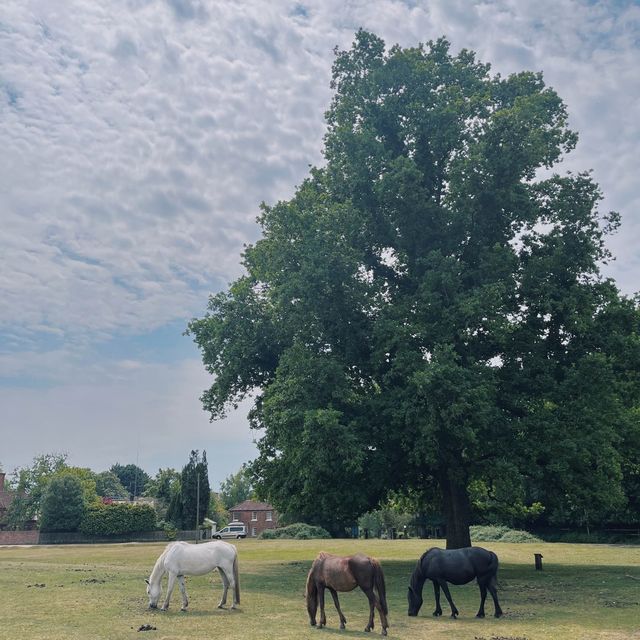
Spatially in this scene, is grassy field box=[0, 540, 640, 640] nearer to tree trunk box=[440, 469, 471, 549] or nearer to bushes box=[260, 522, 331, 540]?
tree trunk box=[440, 469, 471, 549]

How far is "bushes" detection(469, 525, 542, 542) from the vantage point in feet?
209

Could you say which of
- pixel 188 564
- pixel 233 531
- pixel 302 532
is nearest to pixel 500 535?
pixel 302 532

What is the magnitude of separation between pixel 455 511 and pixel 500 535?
42.9 metres

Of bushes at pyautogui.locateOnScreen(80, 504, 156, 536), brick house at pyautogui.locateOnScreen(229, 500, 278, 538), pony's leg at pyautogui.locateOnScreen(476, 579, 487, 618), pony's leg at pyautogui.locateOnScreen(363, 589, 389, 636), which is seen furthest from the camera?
brick house at pyautogui.locateOnScreen(229, 500, 278, 538)

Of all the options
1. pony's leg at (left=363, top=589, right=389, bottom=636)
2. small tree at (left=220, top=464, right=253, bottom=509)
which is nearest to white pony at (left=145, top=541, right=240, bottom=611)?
pony's leg at (left=363, top=589, right=389, bottom=636)

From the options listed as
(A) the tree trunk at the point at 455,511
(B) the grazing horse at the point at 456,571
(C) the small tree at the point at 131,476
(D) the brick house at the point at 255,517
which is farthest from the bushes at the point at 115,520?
(C) the small tree at the point at 131,476

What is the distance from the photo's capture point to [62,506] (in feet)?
237

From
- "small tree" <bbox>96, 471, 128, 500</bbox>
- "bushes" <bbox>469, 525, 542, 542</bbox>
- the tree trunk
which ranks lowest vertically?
"bushes" <bbox>469, 525, 542, 542</bbox>

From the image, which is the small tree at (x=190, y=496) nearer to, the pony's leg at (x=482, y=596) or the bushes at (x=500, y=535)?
the bushes at (x=500, y=535)

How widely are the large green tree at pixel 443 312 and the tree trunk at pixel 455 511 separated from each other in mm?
94

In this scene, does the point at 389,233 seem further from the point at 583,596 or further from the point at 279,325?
the point at 583,596

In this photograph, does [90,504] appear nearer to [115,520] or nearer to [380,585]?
[115,520]

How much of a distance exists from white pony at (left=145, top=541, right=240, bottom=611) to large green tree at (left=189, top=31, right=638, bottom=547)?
6213 mm

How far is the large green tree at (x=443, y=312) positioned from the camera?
2352cm
